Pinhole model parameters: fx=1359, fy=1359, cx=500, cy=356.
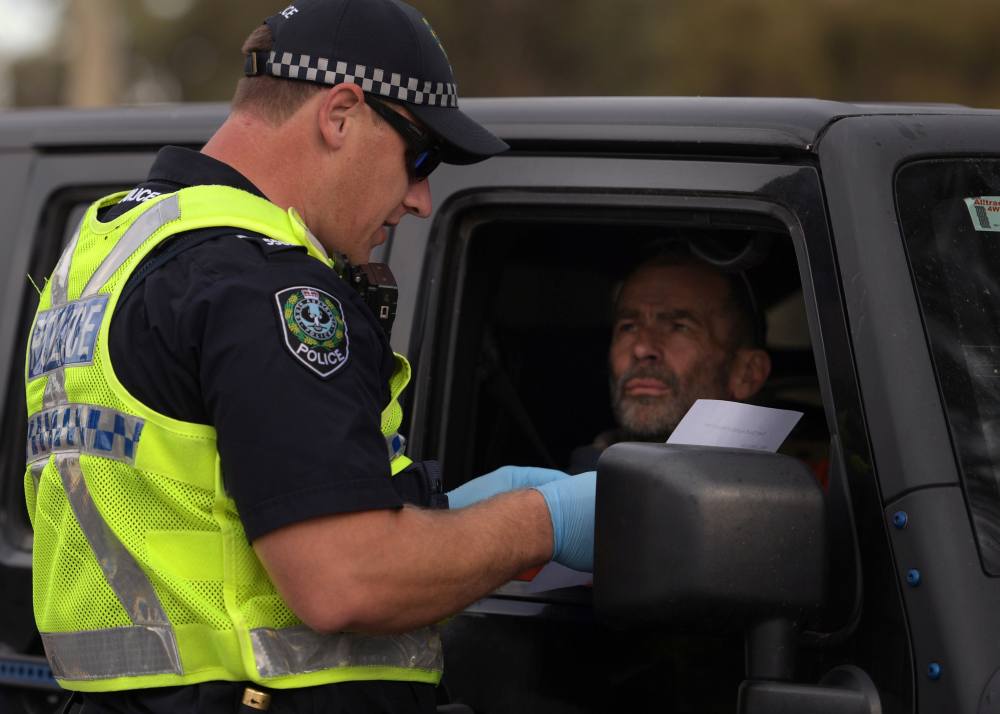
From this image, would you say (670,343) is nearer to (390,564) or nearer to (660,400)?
(660,400)

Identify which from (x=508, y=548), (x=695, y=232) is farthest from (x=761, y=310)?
(x=508, y=548)

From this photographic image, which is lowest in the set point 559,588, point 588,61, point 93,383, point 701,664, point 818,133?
point 701,664

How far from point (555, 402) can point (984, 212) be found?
1.45m

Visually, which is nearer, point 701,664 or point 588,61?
point 701,664

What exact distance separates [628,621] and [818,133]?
0.79 m

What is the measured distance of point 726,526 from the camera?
162cm

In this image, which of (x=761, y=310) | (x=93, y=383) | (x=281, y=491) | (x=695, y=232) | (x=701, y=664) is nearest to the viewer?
(x=281, y=491)

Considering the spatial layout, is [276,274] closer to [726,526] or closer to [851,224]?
[726,526]

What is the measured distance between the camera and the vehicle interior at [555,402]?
207 centimetres

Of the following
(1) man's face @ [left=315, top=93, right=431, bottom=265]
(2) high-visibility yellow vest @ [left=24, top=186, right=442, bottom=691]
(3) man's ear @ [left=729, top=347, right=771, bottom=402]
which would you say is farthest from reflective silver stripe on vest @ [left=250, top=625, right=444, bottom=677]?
(3) man's ear @ [left=729, top=347, right=771, bottom=402]

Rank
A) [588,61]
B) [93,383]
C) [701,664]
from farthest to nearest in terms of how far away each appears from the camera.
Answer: [588,61] < [701,664] < [93,383]

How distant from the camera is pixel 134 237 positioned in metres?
1.81

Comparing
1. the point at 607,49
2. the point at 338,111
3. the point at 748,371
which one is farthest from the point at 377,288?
the point at 607,49

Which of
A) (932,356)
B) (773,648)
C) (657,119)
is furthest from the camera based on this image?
(657,119)
